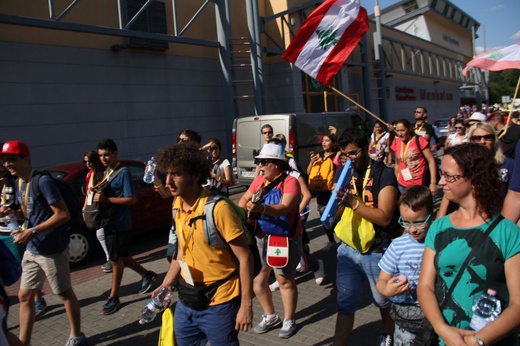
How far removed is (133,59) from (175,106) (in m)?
2.23

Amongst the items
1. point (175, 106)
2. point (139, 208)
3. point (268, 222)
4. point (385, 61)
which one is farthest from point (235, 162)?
point (385, 61)

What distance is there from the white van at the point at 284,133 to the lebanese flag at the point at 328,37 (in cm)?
465

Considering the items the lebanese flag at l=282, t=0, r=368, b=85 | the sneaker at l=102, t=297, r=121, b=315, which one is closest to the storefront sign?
the lebanese flag at l=282, t=0, r=368, b=85

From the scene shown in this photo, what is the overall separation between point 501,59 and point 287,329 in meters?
5.21

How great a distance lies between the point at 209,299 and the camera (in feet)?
9.07

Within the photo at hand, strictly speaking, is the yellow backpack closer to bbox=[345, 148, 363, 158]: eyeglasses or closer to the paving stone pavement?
the paving stone pavement

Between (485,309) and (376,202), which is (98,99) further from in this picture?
(485,309)

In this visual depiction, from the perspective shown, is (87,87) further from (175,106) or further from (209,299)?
(209,299)

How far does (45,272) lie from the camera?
4055 mm

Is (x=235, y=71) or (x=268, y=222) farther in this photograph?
(x=235, y=71)

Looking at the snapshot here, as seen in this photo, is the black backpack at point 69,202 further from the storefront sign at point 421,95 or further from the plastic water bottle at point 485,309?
the storefront sign at point 421,95

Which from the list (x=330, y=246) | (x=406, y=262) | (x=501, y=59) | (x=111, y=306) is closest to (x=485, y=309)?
(x=406, y=262)

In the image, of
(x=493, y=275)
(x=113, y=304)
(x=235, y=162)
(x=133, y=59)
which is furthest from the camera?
(x=133, y=59)

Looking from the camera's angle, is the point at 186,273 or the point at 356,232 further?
the point at 356,232
